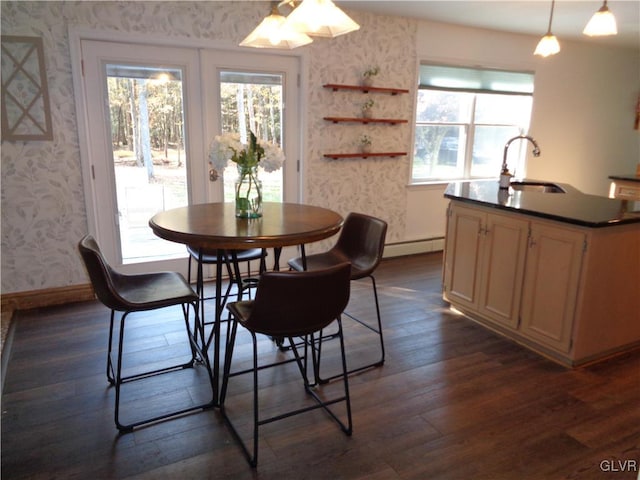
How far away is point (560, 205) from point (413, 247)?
2.35 m

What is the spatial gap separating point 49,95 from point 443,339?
3.29 metres

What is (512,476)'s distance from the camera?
1.85 metres

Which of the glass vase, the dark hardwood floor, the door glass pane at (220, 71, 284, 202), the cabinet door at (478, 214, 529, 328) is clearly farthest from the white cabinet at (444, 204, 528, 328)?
the door glass pane at (220, 71, 284, 202)

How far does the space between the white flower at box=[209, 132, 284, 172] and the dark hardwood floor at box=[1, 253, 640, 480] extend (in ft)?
3.92

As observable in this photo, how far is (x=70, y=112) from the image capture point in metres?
3.36

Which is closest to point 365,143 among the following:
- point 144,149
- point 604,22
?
point 144,149

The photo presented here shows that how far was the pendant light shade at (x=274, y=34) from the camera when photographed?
79.7 inches

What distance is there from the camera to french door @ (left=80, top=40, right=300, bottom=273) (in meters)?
3.49

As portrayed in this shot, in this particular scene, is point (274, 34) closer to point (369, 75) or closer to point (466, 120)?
point (369, 75)

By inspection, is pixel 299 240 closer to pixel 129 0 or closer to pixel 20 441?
pixel 20 441

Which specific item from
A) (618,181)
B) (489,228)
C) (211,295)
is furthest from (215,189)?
(618,181)

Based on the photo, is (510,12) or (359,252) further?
(510,12)

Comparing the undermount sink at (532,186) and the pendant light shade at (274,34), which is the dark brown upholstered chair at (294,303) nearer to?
the pendant light shade at (274,34)

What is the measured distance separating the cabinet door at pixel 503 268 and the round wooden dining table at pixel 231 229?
1.24m
